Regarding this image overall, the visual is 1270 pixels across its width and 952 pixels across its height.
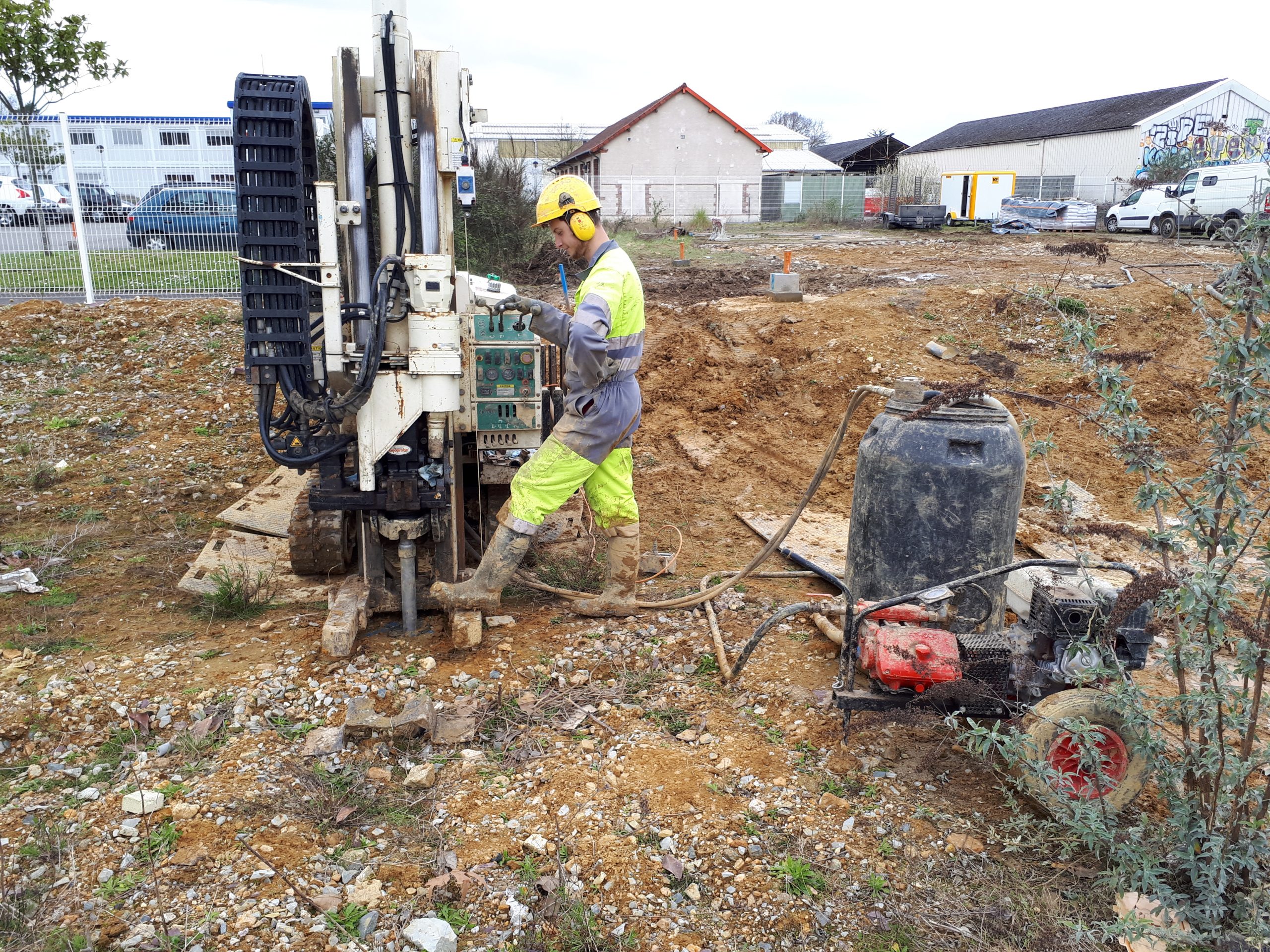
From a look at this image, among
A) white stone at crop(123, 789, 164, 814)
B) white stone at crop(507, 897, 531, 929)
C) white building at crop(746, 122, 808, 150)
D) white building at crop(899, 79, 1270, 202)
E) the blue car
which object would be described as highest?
white building at crop(746, 122, 808, 150)

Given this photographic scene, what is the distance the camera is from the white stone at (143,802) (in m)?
3.26

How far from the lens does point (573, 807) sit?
3.41 m

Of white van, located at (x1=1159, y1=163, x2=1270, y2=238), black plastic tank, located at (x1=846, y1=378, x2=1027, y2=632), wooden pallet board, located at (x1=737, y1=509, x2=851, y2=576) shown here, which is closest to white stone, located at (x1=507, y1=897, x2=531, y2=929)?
black plastic tank, located at (x1=846, y1=378, x2=1027, y2=632)

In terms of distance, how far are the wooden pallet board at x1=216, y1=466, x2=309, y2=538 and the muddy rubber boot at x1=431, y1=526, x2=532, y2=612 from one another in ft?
5.23

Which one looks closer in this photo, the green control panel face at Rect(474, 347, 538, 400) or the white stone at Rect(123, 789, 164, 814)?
the white stone at Rect(123, 789, 164, 814)

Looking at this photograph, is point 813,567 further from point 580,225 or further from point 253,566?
point 253,566

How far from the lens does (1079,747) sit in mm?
3240

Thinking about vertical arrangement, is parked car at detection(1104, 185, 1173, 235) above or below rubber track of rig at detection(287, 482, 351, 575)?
above

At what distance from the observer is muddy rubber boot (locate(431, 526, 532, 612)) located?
15.1 feet

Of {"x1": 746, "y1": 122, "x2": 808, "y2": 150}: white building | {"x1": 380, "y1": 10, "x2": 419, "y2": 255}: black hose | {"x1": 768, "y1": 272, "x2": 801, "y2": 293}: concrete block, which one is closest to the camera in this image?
{"x1": 380, "y1": 10, "x2": 419, "y2": 255}: black hose

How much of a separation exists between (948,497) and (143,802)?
11.2ft

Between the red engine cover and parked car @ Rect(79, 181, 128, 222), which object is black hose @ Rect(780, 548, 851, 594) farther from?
parked car @ Rect(79, 181, 128, 222)

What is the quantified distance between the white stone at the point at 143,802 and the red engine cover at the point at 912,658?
8.79 ft

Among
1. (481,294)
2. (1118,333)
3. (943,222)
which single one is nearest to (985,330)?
(1118,333)
